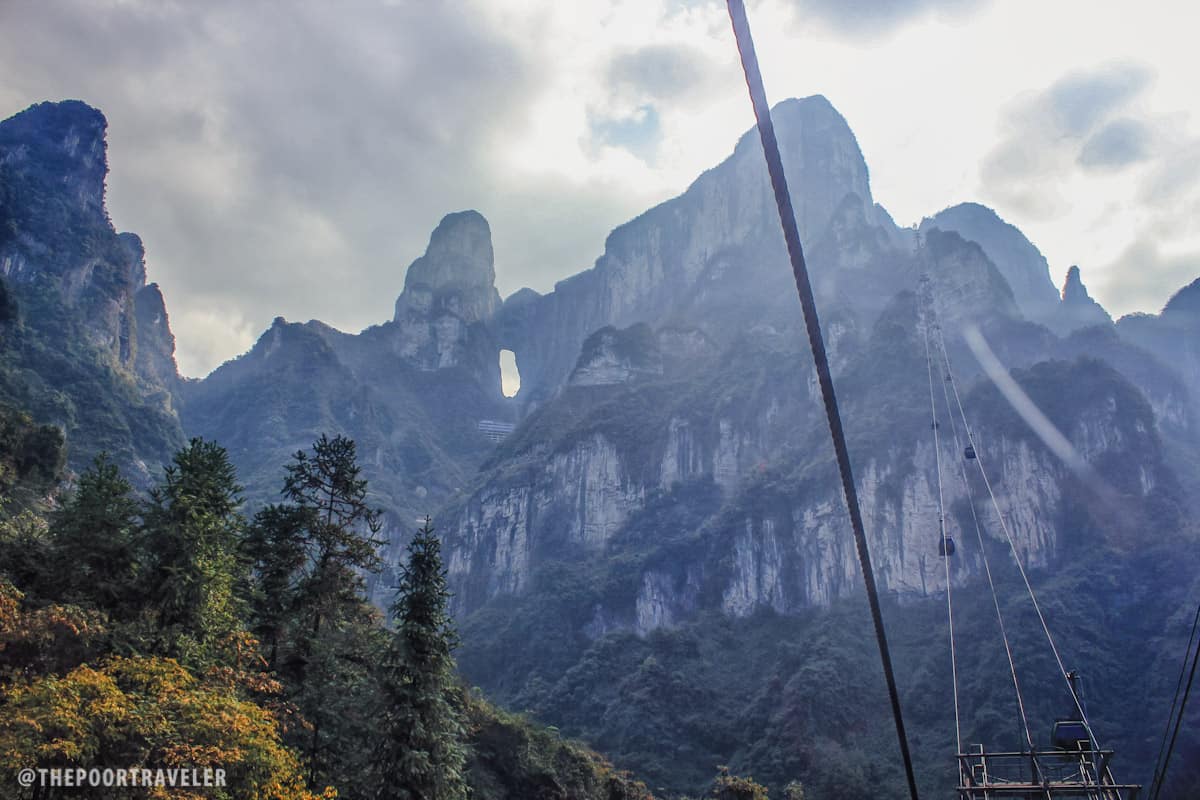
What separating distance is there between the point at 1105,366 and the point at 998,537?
28.2 m

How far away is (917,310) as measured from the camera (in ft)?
389

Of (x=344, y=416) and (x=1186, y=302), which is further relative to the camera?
(x=344, y=416)

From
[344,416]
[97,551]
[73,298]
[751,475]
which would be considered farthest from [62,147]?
[97,551]

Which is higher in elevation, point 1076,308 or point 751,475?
point 1076,308

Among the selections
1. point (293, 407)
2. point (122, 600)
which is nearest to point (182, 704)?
point (122, 600)

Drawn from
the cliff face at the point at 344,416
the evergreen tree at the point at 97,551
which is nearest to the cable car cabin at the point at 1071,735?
the evergreen tree at the point at 97,551

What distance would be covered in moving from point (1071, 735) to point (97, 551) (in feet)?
72.9

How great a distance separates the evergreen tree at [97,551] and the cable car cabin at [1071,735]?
68.4 ft

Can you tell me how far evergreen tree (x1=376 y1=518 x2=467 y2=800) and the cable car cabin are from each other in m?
13.7

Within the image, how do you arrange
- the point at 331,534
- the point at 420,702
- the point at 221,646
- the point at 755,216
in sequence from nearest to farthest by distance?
the point at 221,646
the point at 420,702
the point at 331,534
the point at 755,216

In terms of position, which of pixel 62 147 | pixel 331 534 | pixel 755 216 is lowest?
pixel 331 534

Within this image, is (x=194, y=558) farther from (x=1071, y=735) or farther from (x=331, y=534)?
(x=1071, y=735)

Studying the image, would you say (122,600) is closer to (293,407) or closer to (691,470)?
(691,470)

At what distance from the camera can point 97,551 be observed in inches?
789
